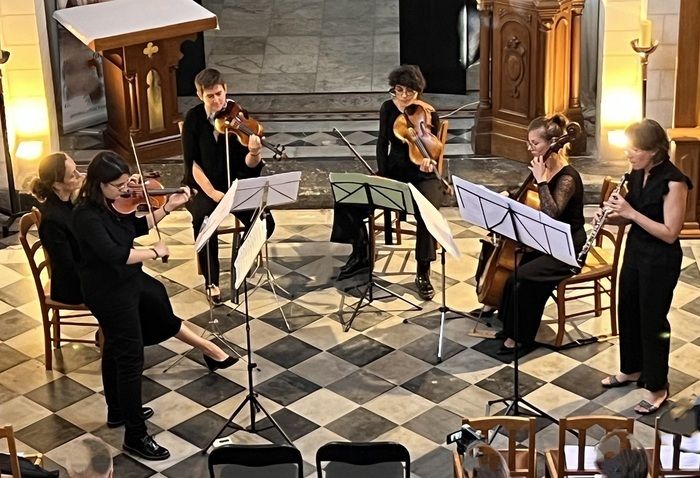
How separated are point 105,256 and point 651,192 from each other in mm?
2774

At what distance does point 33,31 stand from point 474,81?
13.6ft

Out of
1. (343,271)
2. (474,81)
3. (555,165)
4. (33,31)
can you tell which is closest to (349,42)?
(474,81)

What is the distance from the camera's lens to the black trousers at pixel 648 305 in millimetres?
6926

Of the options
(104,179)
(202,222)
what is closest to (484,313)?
(202,222)

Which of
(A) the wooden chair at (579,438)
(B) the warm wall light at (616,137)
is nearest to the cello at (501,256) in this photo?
(A) the wooden chair at (579,438)

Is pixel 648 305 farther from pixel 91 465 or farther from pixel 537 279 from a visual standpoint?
pixel 91 465

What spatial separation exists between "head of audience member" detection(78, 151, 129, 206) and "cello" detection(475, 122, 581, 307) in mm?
2197

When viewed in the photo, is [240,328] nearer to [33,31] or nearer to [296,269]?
[296,269]

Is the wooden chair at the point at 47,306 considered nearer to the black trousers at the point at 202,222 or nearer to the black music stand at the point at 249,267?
the black trousers at the point at 202,222

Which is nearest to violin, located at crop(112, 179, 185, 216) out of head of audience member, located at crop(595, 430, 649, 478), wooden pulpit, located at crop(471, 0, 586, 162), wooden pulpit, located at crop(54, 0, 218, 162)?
head of audience member, located at crop(595, 430, 649, 478)

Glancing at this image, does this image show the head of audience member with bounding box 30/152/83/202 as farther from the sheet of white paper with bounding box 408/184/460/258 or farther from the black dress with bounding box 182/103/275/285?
the sheet of white paper with bounding box 408/184/460/258

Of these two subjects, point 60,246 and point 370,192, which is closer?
point 60,246

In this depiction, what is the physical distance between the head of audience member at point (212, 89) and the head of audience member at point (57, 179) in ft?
3.64

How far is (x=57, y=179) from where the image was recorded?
284 inches
